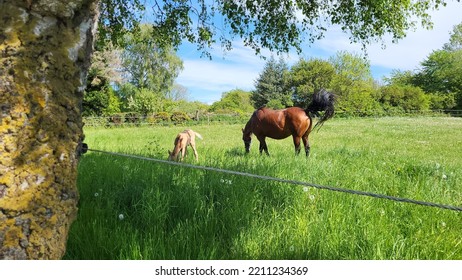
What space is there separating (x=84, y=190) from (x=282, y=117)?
594 cm

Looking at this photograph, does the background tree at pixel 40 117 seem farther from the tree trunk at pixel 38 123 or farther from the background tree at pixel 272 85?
the background tree at pixel 272 85

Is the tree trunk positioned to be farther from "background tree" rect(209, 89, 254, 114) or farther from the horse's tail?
"background tree" rect(209, 89, 254, 114)

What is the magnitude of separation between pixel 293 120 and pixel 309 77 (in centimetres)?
5128

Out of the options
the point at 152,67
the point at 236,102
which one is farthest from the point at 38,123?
the point at 236,102

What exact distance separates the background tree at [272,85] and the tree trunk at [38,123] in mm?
55072

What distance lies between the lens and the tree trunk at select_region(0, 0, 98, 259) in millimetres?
1567

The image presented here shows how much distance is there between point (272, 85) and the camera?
57.8 m

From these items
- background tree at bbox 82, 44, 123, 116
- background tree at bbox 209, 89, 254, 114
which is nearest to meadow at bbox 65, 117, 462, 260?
background tree at bbox 82, 44, 123, 116

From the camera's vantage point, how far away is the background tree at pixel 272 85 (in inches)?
2250

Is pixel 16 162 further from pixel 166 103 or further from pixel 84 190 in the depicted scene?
pixel 166 103

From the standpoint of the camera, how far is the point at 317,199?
3.57 m

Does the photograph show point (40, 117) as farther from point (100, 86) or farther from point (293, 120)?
point (100, 86)

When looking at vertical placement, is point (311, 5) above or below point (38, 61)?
above

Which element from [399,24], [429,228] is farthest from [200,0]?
[429,228]
